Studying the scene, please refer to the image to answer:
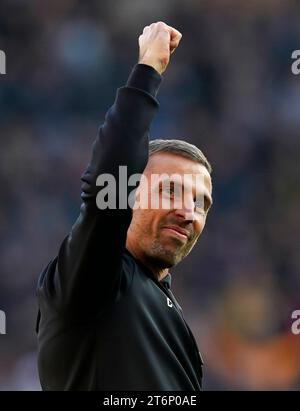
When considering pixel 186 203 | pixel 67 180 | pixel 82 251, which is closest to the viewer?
pixel 82 251

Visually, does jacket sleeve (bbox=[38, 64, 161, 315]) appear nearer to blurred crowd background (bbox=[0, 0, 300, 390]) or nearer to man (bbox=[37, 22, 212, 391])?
man (bbox=[37, 22, 212, 391])

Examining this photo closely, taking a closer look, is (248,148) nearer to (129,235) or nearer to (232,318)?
(232,318)

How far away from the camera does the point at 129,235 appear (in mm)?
1103

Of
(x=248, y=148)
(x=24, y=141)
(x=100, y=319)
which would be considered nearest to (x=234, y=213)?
(x=248, y=148)

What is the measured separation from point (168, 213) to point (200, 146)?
2894mm

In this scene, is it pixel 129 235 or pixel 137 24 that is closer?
pixel 129 235

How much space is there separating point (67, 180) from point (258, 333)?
1268 mm

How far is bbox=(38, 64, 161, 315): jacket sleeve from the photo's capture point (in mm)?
918

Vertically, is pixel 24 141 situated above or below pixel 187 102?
below

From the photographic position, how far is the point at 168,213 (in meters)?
1.06

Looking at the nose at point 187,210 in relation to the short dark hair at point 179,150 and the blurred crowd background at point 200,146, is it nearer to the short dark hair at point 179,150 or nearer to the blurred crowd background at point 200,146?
the short dark hair at point 179,150

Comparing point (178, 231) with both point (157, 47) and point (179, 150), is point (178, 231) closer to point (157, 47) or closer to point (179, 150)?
point (179, 150)

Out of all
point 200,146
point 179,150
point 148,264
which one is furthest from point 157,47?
point 200,146
